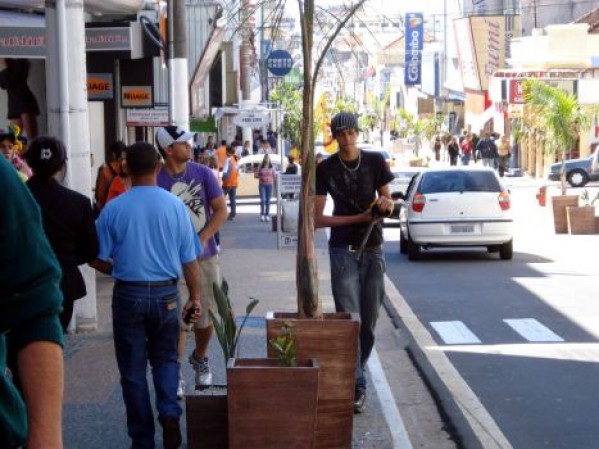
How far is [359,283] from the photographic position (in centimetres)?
806

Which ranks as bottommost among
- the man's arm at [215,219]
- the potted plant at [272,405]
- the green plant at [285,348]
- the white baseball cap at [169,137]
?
the potted plant at [272,405]

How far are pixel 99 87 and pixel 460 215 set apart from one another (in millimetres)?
6447

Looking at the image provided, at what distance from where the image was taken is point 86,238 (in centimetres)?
693

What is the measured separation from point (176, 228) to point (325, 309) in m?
7.04

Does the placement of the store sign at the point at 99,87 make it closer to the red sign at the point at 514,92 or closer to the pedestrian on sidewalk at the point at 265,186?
the pedestrian on sidewalk at the point at 265,186

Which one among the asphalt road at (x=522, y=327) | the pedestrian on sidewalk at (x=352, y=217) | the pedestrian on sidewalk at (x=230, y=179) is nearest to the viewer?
the pedestrian on sidewalk at (x=352, y=217)

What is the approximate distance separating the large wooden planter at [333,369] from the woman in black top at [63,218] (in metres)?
1.12

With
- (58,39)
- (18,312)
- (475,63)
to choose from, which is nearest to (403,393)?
(58,39)

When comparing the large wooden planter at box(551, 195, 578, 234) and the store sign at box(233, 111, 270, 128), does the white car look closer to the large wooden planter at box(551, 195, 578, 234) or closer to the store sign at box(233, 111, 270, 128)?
the large wooden planter at box(551, 195, 578, 234)

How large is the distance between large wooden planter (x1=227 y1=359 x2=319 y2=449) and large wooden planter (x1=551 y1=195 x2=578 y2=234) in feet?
67.6

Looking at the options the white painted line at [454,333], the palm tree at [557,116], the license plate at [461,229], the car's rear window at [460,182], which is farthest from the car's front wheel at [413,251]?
the palm tree at [557,116]

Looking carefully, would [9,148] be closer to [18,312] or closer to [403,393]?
[403,393]

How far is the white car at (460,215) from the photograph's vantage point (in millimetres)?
20562

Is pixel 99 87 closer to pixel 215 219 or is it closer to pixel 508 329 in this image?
pixel 508 329
